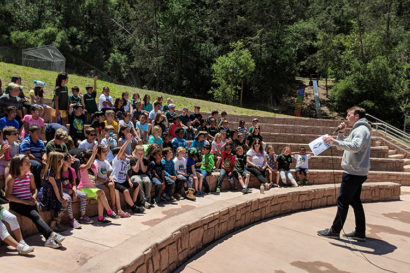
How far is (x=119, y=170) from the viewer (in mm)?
6547

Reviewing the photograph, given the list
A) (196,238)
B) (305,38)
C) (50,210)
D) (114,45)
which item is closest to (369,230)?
(196,238)

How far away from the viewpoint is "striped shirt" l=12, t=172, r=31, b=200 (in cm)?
463

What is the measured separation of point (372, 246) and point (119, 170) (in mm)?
4929

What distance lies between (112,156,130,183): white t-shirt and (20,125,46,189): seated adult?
1.25 m

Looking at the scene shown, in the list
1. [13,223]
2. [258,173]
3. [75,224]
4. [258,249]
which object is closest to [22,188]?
[13,223]

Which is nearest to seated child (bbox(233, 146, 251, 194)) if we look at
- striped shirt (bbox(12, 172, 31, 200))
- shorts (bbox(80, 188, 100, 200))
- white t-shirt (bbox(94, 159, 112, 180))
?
white t-shirt (bbox(94, 159, 112, 180))

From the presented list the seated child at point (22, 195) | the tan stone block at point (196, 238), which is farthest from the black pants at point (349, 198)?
the seated child at point (22, 195)

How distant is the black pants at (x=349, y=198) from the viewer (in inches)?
239

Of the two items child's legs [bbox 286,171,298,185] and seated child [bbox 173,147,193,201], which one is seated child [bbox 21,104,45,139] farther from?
child's legs [bbox 286,171,298,185]

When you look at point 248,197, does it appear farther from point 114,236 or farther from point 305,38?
point 305,38

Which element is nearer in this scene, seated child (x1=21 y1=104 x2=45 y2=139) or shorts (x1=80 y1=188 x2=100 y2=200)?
shorts (x1=80 y1=188 x2=100 y2=200)

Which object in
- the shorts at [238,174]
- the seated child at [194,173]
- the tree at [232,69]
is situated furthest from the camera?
the tree at [232,69]

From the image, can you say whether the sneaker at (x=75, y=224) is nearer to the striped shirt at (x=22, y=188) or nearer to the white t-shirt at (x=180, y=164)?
the striped shirt at (x=22, y=188)

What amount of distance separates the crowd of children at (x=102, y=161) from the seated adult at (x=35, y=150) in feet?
0.05
